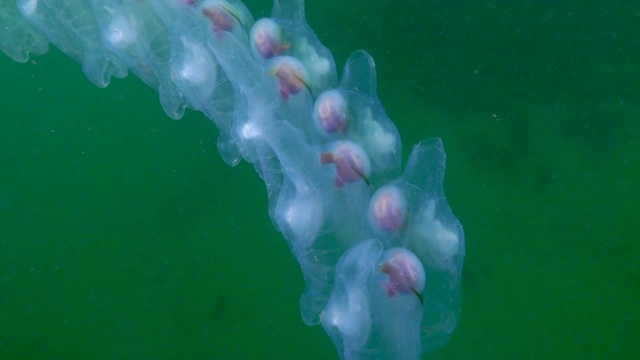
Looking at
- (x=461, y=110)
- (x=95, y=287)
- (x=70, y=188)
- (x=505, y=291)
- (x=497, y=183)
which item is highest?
(x=461, y=110)

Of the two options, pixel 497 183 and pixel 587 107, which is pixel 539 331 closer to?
pixel 497 183

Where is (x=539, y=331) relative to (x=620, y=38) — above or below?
below

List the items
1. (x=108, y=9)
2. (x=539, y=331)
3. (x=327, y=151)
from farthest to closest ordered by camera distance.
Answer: (x=539, y=331)
(x=108, y=9)
(x=327, y=151)

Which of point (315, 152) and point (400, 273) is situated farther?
point (315, 152)

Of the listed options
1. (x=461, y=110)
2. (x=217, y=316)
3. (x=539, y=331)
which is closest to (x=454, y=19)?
(x=461, y=110)

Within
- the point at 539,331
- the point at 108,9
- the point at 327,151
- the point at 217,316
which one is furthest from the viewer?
the point at 217,316

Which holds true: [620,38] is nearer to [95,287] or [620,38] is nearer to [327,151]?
[327,151]

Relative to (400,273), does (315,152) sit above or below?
above

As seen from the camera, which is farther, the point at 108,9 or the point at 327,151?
the point at 108,9
